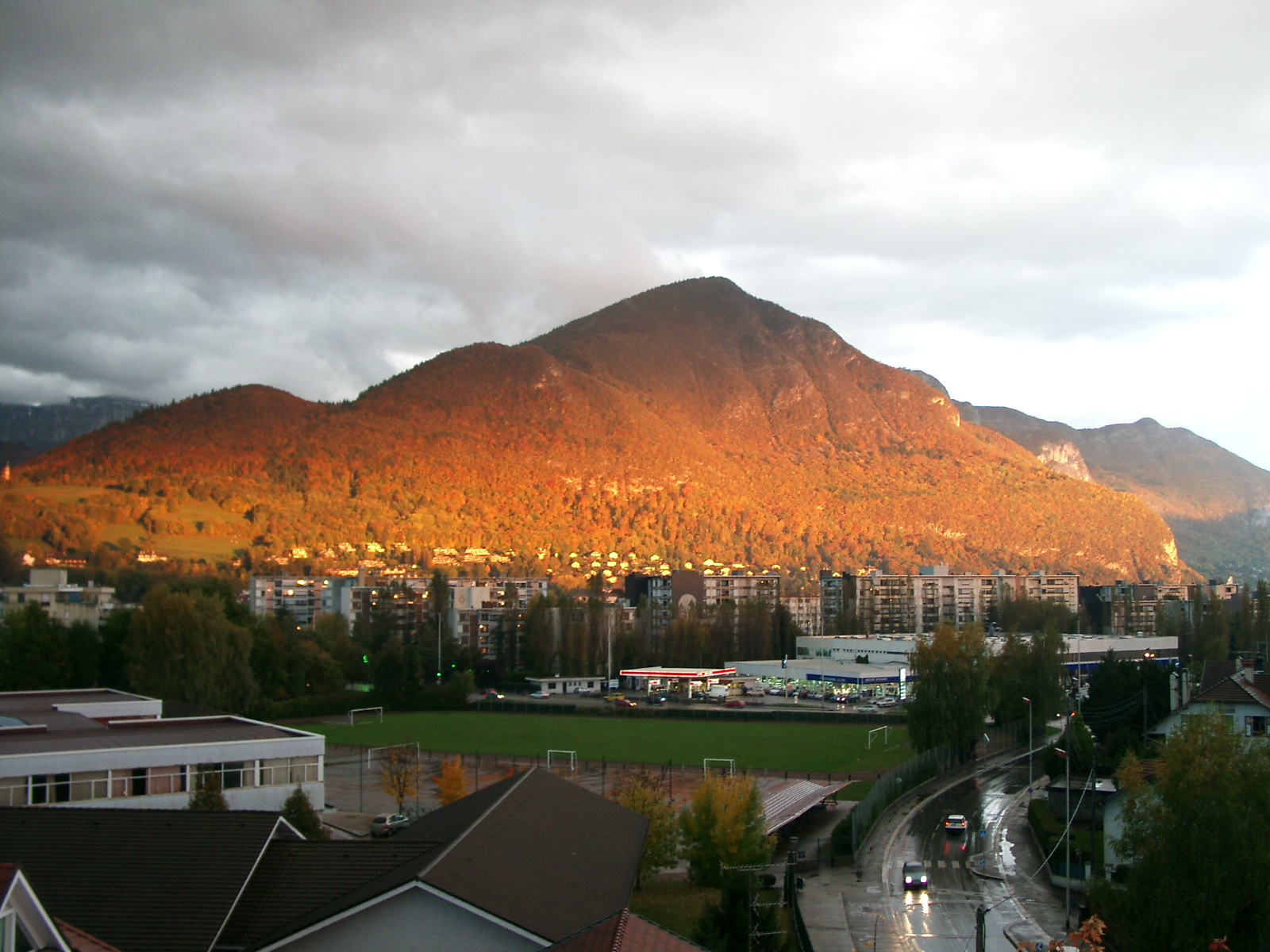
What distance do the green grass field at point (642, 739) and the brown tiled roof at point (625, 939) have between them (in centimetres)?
3314

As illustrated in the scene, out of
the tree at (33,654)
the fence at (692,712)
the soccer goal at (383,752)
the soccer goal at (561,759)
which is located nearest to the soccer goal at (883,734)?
the fence at (692,712)

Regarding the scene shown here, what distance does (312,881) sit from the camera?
13625 millimetres

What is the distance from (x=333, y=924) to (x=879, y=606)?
101 meters

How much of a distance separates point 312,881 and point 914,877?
1635cm

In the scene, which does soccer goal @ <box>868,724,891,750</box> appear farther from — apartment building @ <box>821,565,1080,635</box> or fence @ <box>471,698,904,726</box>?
apartment building @ <box>821,565,1080,635</box>

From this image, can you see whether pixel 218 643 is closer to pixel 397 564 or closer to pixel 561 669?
pixel 561 669

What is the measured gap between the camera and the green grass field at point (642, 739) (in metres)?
46.0

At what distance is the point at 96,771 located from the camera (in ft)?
95.5

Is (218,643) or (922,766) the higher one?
(218,643)

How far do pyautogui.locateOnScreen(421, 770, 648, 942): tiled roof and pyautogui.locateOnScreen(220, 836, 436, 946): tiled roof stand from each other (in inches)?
24.5

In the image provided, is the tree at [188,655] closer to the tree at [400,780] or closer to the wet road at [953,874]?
the tree at [400,780]

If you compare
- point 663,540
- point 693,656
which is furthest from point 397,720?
point 663,540

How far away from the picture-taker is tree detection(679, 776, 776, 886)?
2391 centimetres

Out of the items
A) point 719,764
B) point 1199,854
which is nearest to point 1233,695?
point 1199,854
